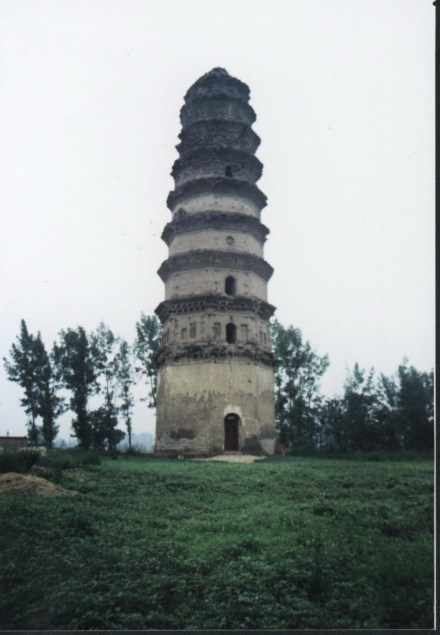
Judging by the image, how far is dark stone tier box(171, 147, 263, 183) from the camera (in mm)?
24377

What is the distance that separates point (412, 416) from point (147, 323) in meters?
19.2

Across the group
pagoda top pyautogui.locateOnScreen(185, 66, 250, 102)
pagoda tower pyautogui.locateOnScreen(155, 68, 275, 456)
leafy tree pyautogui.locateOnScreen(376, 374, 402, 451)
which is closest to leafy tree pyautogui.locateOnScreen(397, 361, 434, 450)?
leafy tree pyautogui.locateOnScreen(376, 374, 402, 451)

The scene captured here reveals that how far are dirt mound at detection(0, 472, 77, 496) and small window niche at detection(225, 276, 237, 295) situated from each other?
14.6 metres

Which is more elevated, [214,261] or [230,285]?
[214,261]

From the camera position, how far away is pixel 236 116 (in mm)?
25641

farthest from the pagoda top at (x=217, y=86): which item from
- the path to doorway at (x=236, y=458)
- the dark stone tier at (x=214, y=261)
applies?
the path to doorway at (x=236, y=458)

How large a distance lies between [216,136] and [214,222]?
16.3ft

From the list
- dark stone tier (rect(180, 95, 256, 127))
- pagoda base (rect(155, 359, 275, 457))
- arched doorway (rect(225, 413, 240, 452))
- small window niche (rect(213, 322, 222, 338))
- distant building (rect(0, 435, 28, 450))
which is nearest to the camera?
distant building (rect(0, 435, 28, 450))

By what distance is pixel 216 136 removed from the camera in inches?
980

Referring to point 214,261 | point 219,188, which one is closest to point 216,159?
point 219,188

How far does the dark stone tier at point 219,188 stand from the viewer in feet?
78.1

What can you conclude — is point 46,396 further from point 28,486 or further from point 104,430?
point 28,486

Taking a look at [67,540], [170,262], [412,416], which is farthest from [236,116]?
[67,540]

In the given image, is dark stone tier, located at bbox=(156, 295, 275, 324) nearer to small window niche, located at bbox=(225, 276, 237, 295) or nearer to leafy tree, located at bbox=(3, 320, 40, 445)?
small window niche, located at bbox=(225, 276, 237, 295)
